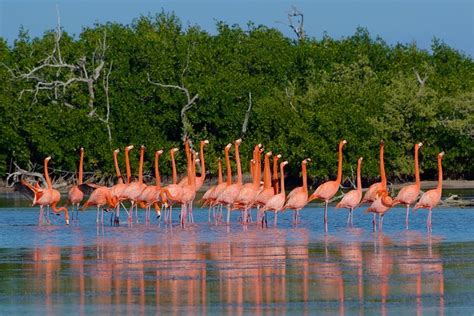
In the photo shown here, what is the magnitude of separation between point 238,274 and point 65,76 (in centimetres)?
3316

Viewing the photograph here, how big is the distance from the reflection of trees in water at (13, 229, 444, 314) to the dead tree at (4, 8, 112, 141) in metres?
26.1

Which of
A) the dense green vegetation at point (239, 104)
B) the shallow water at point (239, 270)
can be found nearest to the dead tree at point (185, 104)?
the dense green vegetation at point (239, 104)

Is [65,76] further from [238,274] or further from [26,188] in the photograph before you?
[238,274]

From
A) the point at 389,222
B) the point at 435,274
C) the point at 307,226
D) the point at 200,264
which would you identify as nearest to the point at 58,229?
the point at 307,226

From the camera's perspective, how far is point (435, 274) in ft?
46.4

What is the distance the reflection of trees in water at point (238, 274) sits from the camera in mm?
12391

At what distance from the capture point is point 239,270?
48.9ft

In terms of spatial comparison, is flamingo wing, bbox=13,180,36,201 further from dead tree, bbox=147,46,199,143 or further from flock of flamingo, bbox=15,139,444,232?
dead tree, bbox=147,46,199,143

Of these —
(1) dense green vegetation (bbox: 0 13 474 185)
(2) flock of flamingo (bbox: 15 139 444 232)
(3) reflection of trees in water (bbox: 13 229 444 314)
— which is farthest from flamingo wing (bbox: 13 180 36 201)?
(1) dense green vegetation (bbox: 0 13 474 185)

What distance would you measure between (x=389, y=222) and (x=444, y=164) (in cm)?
1865

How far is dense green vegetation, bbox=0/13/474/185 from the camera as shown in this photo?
42.0 meters

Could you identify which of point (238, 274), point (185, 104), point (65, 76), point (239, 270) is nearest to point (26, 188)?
point (239, 270)

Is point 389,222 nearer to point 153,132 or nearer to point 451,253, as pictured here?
point 451,253

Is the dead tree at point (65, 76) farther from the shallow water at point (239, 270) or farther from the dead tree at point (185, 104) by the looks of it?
the shallow water at point (239, 270)
